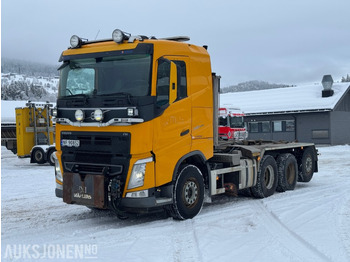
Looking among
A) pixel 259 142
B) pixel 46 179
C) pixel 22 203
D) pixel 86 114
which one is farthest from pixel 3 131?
pixel 86 114

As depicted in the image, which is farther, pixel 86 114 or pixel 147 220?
pixel 147 220

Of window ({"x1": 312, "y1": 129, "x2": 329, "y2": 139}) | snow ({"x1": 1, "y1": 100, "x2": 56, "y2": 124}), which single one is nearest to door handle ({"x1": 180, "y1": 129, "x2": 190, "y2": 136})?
snow ({"x1": 1, "y1": 100, "x2": 56, "y2": 124})

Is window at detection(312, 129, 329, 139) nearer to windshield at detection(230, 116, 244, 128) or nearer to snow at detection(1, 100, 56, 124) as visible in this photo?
windshield at detection(230, 116, 244, 128)

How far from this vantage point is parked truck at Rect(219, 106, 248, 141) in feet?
86.1

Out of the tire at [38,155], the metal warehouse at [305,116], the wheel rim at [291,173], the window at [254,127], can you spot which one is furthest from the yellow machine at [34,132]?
the window at [254,127]

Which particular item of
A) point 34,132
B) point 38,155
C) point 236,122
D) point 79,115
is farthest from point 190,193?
point 236,122

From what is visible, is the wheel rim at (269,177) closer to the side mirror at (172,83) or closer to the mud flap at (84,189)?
the side mirror at (172,83)

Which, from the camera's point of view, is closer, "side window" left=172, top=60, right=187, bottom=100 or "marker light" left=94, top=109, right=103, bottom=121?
"marker light" left=94, top=109, right=103, bottom=121

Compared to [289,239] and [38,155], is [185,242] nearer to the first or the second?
[289,239]

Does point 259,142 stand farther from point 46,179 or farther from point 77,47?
point 46,179

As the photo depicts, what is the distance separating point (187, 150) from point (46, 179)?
8.95 m

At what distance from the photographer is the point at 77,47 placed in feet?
26.3

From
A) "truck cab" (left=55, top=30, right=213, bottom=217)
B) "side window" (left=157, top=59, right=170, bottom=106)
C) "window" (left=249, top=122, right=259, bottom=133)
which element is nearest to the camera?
"truck cab" (left=55, top=30, right=213, bottom=217)

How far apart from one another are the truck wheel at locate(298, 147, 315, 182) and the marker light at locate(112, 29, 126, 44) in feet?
25.3
